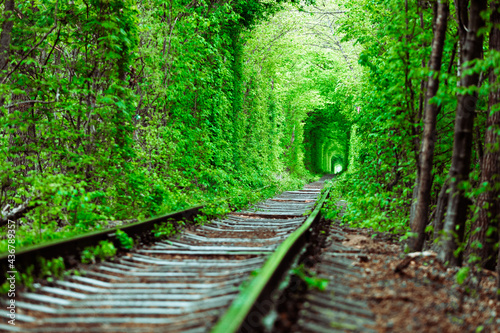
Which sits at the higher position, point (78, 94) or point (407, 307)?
point (78, 94)

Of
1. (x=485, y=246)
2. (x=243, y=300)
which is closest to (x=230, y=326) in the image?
(x=243, y=300)

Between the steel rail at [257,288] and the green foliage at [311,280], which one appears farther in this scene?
the green foliage at [311,280]

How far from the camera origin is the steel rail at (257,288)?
7.51 ft

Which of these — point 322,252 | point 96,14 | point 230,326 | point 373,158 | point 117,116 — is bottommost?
point 322,252

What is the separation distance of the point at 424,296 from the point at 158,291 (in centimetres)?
246

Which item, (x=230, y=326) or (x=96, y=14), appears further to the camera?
(x=96, y=14)

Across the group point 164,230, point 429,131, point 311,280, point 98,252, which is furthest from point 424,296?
point 164,230

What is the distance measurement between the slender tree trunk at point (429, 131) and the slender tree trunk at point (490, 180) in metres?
0.62

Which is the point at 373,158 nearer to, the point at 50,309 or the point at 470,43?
the point at 470,43

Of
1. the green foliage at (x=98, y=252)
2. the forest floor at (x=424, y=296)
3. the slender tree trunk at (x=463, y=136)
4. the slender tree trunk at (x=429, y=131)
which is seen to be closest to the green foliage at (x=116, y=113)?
the green foliage at (x=98, y=252)

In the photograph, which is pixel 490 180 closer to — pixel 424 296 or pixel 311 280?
pixel 424 296

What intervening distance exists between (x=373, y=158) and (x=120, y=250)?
7467 millimetres

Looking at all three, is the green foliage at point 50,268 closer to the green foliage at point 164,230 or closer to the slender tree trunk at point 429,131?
the green foliage at point 164,230

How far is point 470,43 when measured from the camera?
486 cm
